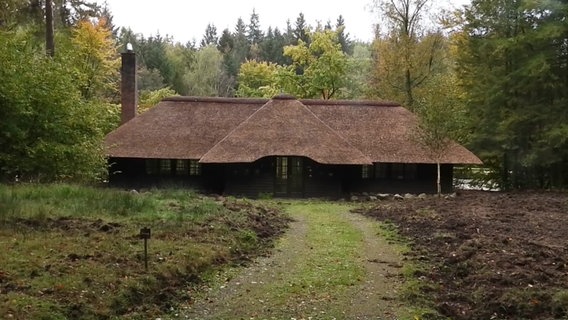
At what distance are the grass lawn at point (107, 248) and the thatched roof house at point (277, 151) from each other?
11.8 meters

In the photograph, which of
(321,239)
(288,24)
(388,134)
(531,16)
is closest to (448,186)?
(388,134)

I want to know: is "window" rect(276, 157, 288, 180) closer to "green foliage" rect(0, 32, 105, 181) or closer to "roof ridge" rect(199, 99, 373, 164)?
"roof ridge" rect(199, 99, 373, 164)

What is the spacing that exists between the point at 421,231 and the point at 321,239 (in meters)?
3.34

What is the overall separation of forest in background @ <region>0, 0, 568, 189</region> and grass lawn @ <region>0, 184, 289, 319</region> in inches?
172

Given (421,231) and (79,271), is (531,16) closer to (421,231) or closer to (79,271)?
(421,231)

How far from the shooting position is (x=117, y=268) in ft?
32.9

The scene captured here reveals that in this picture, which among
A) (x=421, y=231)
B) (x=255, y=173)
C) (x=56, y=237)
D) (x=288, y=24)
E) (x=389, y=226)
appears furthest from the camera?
(x=288, y=24)

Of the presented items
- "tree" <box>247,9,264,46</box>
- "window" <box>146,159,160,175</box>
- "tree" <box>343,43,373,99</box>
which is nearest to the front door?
"window" <box>146,159,160,175</box>

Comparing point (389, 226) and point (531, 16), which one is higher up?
point (531, 16)

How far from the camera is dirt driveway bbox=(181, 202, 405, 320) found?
933cm

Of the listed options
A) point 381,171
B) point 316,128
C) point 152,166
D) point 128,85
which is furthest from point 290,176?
point 128,85

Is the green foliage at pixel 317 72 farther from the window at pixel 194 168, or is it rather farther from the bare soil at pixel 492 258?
the bare soil at pixel 492 258

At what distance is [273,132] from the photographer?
31.5 meters

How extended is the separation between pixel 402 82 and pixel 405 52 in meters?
2.75
